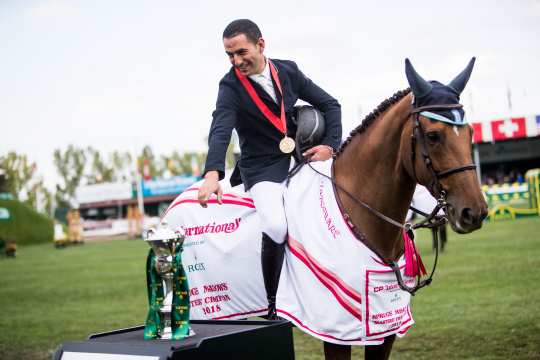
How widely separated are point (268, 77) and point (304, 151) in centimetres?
56

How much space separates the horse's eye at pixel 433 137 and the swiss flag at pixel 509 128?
3717cm

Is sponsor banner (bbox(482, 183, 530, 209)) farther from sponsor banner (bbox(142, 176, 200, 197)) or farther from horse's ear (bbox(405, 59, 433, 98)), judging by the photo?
sponsor banner (bbox(142, 176, 200, 197))

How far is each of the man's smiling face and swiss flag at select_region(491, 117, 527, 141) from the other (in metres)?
36.7

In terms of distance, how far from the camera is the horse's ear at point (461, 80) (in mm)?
3453

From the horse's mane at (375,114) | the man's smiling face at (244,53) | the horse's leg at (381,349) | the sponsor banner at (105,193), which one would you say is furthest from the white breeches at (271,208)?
the sponsor banner at (105,193)

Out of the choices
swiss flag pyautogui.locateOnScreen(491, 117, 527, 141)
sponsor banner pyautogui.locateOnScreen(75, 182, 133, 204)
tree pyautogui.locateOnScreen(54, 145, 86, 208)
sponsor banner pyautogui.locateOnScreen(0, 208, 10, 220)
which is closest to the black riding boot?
swiss flag pyautogui.locateOnScreen(491, 117, 527, 141)

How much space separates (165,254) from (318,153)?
1.51 m

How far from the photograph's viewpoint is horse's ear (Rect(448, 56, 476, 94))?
3.45 m

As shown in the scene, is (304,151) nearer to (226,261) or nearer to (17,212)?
(226,261)

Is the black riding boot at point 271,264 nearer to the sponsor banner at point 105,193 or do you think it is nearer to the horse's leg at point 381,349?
the horse's leg at point 381,349

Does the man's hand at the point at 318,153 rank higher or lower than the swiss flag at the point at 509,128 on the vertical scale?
lower

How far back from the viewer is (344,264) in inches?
142

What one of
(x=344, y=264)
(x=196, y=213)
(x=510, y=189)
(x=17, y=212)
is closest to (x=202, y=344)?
(x=344, y=264)

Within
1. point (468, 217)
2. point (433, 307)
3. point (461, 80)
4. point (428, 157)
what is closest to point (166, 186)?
point (433, 307)
